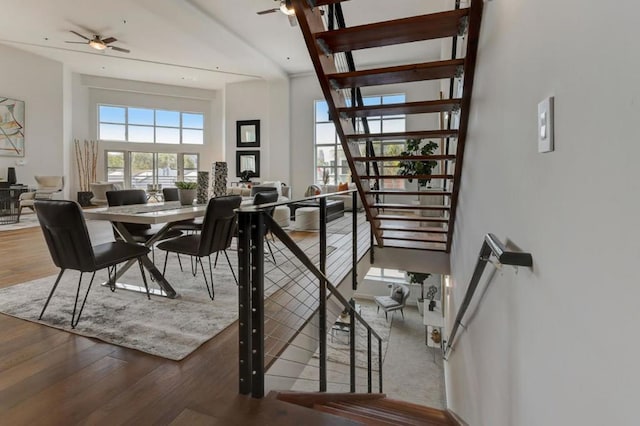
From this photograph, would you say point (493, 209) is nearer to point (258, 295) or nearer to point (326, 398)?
point (258, 295)

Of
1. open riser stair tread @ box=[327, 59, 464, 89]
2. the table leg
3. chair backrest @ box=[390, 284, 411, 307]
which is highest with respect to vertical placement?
open riser stair tread @ box=[327, 59, 464, 89]

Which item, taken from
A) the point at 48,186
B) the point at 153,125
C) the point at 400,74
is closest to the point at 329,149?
the point at 153,125

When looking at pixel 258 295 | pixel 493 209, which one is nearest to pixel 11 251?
pixel 258 295

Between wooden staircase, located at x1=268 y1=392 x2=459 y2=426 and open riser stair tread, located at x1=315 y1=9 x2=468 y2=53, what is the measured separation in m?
1.90

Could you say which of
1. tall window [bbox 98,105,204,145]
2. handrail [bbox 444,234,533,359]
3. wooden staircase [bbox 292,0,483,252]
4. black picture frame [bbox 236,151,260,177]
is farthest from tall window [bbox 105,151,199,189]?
handrail [bbox 444,234,533,359]

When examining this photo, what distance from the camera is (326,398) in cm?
201

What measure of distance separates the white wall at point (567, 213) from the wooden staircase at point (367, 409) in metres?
0.70

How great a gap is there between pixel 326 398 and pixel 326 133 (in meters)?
8.36

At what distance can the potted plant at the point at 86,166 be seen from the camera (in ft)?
33.5

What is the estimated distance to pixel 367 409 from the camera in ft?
7.28

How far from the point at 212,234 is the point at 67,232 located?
95 centimetres

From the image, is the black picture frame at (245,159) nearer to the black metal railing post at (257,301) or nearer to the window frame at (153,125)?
the window frame at (153,125)

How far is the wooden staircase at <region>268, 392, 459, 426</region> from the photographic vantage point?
176 centimetres

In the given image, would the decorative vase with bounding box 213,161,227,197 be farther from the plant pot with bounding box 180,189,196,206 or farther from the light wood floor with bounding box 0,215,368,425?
the light wood floor with bounding box 0,215,368,425
